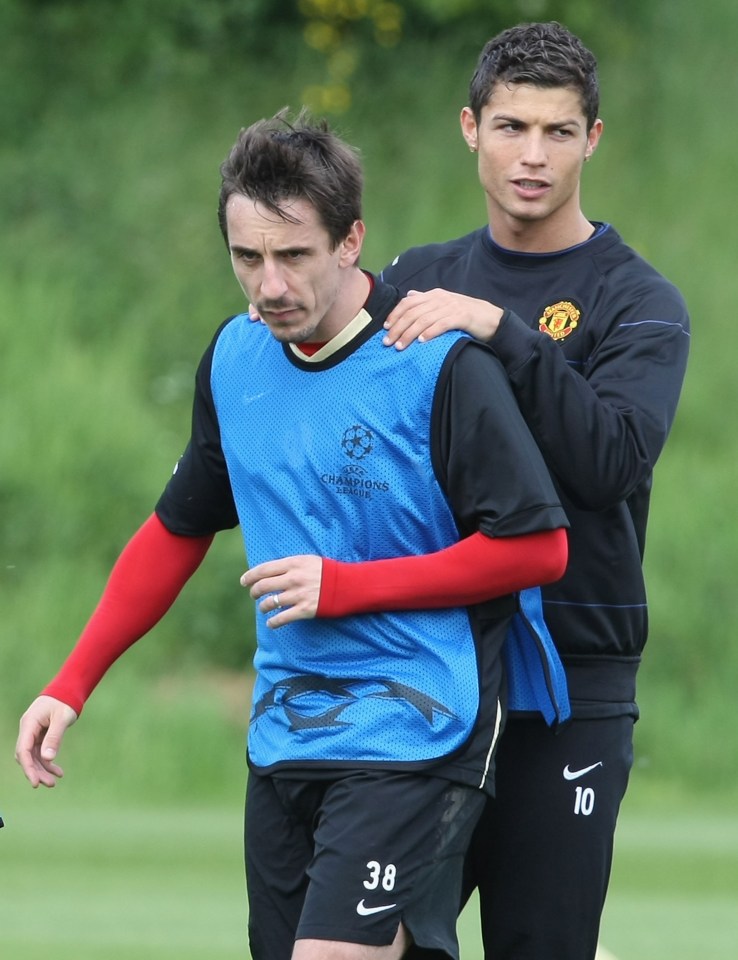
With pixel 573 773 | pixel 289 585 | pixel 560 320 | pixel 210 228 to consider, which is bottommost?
pixel 573 773

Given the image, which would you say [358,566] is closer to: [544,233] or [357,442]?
[357,442]

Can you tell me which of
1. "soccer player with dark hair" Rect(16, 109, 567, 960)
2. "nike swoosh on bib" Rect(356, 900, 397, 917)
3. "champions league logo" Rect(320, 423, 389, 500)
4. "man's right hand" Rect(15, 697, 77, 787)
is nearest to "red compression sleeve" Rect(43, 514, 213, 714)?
"man's right hand" Rect(15, 697, 77, 787)

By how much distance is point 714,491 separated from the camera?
1297 centimetres

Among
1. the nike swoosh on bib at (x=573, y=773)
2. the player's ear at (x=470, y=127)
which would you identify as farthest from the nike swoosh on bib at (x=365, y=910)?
the player's ear at (x=470, y=127)

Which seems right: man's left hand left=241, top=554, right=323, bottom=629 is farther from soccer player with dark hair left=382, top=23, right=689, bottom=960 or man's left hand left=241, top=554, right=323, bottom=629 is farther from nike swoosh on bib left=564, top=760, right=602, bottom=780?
nike swoosh on bib left=564, top=760, right=602, bottom=780

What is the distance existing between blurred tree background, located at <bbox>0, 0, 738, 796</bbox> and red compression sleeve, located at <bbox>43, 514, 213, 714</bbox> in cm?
747

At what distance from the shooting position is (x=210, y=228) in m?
15.3

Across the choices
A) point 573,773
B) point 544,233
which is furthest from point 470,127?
point 573,773

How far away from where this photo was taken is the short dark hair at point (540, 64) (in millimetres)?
4309

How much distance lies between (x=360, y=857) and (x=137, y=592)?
0.89 m

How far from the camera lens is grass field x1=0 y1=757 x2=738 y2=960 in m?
6.77

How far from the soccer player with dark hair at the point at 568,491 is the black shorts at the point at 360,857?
535 mm

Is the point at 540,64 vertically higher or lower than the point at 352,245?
higher

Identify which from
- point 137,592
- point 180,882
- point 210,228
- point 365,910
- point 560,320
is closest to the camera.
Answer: point 365,910
